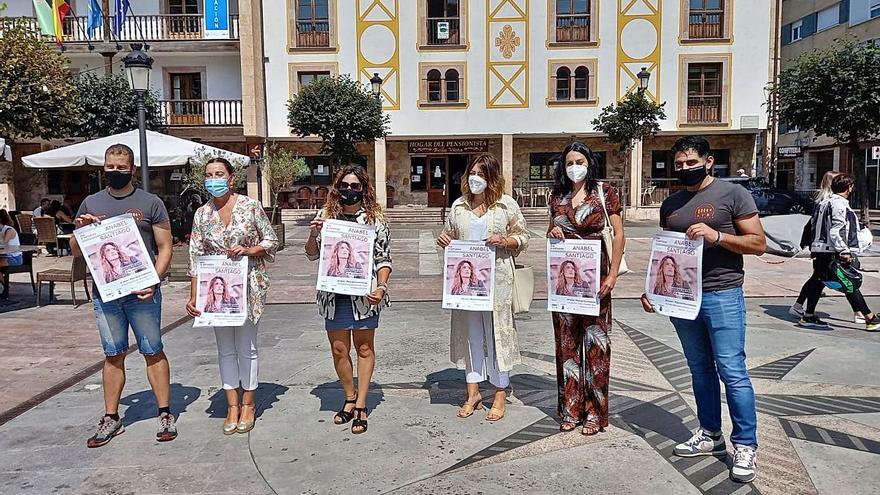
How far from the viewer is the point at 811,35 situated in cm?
3509

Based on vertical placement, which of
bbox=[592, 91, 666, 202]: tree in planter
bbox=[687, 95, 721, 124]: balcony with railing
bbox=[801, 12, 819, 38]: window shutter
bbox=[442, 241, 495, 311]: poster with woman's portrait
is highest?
bbox=[801, 12, 819, 38]: window shutter

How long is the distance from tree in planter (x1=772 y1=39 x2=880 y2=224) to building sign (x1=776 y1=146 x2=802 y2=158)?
574 inches

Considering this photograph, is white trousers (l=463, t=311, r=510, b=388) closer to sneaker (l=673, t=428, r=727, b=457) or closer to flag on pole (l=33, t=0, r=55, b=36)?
sneaker (l=673, t=428, r=727, b=457)

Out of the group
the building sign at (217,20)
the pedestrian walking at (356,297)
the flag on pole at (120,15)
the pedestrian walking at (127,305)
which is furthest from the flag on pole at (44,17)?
the pedestrian walking at (356,297)

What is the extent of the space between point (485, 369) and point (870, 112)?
18.9 meters

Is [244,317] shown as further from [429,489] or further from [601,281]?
[601,281]

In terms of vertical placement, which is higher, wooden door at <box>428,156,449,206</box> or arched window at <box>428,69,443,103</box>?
arched window at <box>428,69,443,103</box>

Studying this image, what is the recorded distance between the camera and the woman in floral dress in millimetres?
4121

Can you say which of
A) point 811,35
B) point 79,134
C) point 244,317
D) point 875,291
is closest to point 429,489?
point 244,317

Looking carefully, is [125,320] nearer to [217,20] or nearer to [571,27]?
[217,20]

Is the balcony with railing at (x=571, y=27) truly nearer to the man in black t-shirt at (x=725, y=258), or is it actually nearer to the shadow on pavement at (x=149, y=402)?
the shadow on pavement at (x=149, y=402)

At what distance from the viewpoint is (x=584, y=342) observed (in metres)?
4.24

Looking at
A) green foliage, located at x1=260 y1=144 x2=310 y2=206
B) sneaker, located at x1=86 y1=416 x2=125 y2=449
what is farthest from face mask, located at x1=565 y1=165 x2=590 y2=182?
green foliage, located at x1=260 y1=144 x2=310 y2=206

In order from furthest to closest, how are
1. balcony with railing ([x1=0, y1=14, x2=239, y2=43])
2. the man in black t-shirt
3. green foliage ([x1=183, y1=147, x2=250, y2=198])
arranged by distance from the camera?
balcony with railing ([x1=0, y1=14, x2=239, y2=43])
green foliage ([x1=183, y1=147, x2=250, y2=198])
the man in black t-shirt
